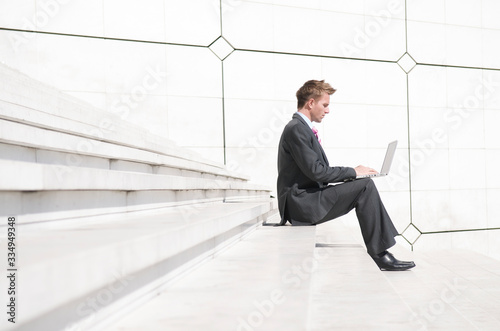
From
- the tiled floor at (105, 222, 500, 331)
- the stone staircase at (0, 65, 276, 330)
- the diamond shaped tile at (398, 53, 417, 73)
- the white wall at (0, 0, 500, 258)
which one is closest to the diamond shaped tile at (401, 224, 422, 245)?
the white wall at (0, 0, 500, 258)

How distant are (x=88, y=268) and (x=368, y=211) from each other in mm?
1603

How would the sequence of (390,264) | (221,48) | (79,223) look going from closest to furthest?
1. (79,223)
2. (390,264)
3. (221,48)

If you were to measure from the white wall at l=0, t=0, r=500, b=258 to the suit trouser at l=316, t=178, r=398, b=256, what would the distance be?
2.67 m

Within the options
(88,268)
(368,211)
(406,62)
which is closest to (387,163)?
(368,211)

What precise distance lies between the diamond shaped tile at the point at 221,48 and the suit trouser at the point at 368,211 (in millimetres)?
2936

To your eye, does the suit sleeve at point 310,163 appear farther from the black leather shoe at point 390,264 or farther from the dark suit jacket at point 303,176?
the black leather shoe at point 390,264

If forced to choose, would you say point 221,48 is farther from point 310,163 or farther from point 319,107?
point 310,163

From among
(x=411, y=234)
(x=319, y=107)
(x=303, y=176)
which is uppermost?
(x=319, y=107)

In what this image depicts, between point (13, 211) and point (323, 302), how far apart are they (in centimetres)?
72

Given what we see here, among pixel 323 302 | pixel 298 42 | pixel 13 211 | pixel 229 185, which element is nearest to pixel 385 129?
pixel 298 42

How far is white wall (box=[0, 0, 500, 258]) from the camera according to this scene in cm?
411

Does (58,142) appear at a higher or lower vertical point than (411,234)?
higher

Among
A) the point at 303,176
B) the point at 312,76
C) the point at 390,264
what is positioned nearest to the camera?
the point at 390,264

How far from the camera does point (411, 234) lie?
541cm
